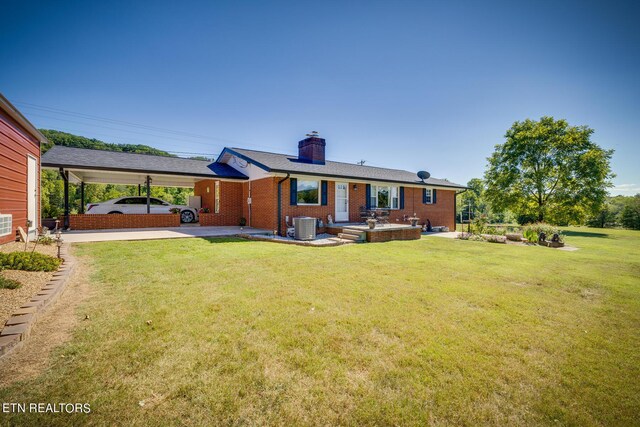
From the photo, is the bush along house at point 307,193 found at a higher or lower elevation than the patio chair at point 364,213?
higher

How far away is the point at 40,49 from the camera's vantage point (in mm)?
10938

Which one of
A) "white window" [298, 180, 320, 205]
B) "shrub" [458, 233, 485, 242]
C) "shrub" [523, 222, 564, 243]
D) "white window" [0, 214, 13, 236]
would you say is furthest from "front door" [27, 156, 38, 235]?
"shrub" [523, 222, 564, 243]

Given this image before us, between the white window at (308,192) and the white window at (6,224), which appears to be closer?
the white window at (6,224)

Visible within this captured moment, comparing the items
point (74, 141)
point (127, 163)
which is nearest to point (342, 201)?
point (127, 163)

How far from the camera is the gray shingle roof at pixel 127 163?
1132 centimetres

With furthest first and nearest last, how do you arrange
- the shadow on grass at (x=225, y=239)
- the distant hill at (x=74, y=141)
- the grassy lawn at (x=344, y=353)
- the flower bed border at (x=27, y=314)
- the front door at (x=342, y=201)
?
the distant hill at (x=74, y=141) → the front door at (x=342, y=201) → the shadow on grass at (x=225, y=239) → the flower bed border at (x=27, y=314) → the grassy lawn at (x=344, y=353)

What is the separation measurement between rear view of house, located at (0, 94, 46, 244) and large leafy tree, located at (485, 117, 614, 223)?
34.3 metres

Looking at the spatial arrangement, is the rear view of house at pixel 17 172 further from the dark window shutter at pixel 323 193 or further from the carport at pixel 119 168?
the dark window shutter at pixel 323 193

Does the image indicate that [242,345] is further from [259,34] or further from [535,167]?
[535,167]

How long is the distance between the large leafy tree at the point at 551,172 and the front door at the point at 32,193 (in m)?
34.6

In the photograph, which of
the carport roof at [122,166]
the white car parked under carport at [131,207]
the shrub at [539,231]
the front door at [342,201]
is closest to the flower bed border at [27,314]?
the carport roof at [122,166]

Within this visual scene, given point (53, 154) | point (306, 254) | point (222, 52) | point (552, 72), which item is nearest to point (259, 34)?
point (222, 52)

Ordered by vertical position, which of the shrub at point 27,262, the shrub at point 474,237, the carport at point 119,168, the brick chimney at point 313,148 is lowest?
the shrub at point 474,237

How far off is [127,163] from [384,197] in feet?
46.4
